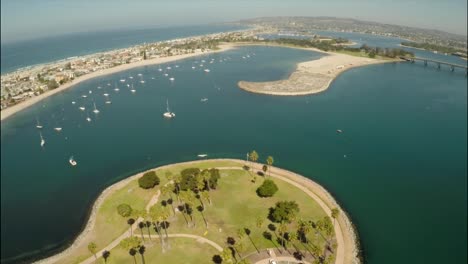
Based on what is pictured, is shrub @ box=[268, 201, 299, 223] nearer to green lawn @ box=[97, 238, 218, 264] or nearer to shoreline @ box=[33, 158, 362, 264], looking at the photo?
shoreline @ box=[33, 158, 362, 264]

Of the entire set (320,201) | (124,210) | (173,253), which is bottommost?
(173,253)

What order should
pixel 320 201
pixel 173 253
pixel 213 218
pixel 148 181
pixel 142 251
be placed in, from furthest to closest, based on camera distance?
pixel 148 181, pixel 320 201, pixel 213 218, pixel 142 251, pixel 173 253

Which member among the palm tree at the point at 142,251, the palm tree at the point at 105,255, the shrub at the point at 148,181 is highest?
the shrub at the point at 148,181

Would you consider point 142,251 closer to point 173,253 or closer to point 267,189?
point 173,253

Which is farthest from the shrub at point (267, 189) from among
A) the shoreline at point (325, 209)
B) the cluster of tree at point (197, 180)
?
the cluster of tree at point (197, 180)

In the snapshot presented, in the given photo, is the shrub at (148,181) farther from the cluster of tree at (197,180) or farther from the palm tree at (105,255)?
the palm tree at (105,255)

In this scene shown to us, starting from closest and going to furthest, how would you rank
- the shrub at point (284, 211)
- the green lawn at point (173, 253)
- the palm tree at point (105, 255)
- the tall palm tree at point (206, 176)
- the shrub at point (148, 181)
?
the green lawn at point (173, 253), the palm tree at point (105, 255), the shrub at point (284, 211), the tall palm tree at point (206, 176), the shrub at point (148, 181)

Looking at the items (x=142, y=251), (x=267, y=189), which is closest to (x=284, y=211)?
(x=267, y=189)

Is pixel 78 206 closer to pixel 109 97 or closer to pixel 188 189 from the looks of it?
pixel 188 189
